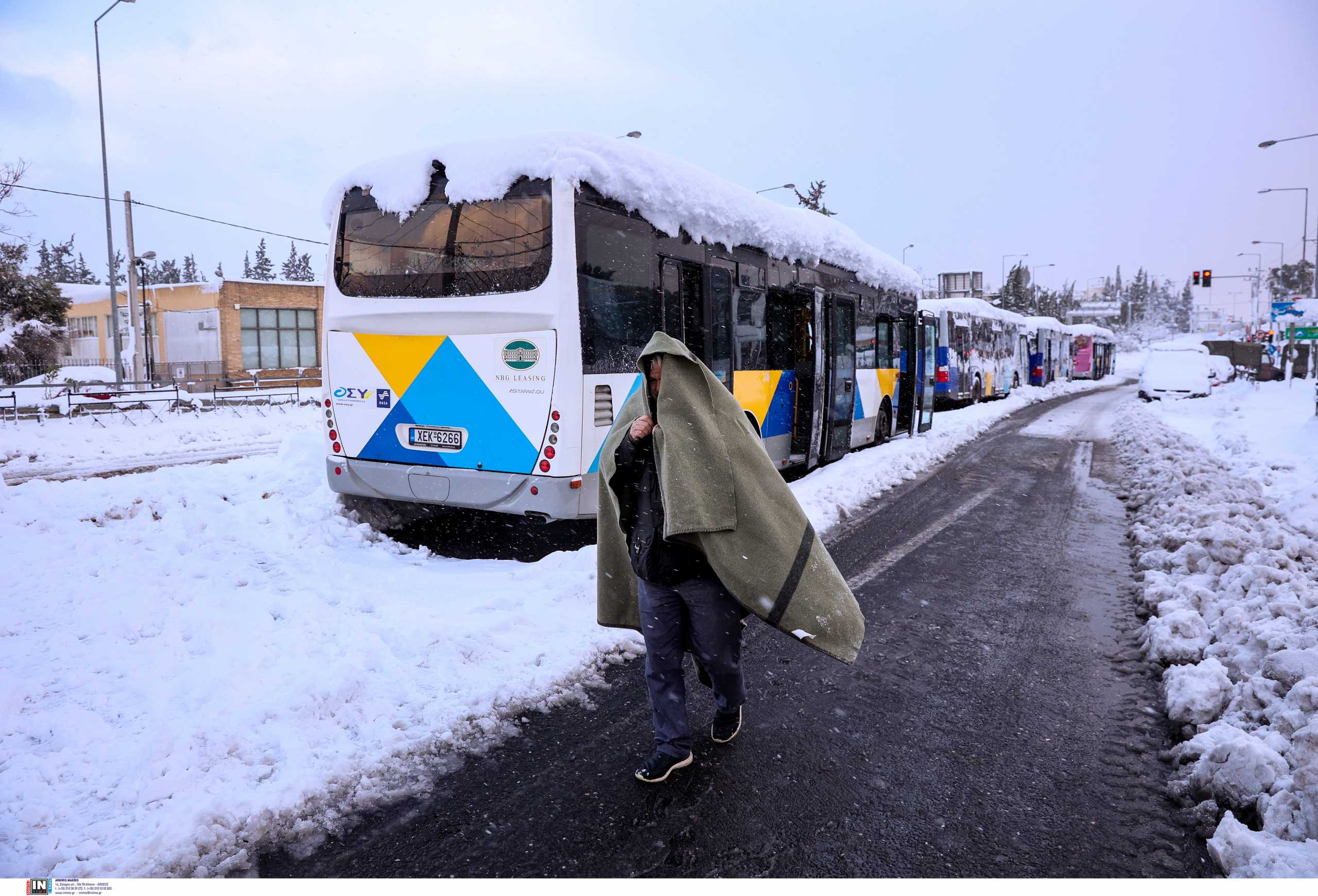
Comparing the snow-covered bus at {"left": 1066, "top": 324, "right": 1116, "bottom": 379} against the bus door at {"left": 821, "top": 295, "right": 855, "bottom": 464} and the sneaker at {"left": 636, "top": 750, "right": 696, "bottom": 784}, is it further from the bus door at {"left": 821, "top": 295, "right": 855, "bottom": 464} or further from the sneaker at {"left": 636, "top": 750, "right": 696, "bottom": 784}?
the sneaker at {"left": 636, "top": 750, "right": 696, "bottom": 784}

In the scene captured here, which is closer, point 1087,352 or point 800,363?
point 800,363

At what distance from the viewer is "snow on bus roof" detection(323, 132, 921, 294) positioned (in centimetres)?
662

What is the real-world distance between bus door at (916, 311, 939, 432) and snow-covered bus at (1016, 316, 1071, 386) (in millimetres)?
20859

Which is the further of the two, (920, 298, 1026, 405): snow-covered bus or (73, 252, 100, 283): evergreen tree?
(73, 252, 100, 283): evergreen tree

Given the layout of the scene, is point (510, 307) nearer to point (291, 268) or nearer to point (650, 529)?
point (650, 529)

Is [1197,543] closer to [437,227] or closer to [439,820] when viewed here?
[439,820]

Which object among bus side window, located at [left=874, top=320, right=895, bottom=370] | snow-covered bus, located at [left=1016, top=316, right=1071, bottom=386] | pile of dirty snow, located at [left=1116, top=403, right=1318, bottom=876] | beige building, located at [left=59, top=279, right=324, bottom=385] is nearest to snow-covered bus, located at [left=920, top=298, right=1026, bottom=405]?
snow-covered bus, located at [left=1016, top=316, right=1071, bottom=386]

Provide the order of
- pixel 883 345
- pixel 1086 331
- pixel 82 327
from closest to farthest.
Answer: pixel 883 345
pixel 82 327
pixel 1086 331

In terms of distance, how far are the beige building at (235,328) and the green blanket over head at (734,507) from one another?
118ft

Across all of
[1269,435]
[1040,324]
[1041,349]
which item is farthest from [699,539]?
[1040,324]

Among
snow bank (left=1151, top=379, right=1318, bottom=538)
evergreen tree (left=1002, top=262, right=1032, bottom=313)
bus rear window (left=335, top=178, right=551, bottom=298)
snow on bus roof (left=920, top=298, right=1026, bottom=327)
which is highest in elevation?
evergreen tree (left=1002, top=262, right=1032, bottom=313)

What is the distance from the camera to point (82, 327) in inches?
1781

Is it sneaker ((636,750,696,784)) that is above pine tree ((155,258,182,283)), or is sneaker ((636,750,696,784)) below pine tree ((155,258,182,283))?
below

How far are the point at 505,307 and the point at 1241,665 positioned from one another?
18.4ft
